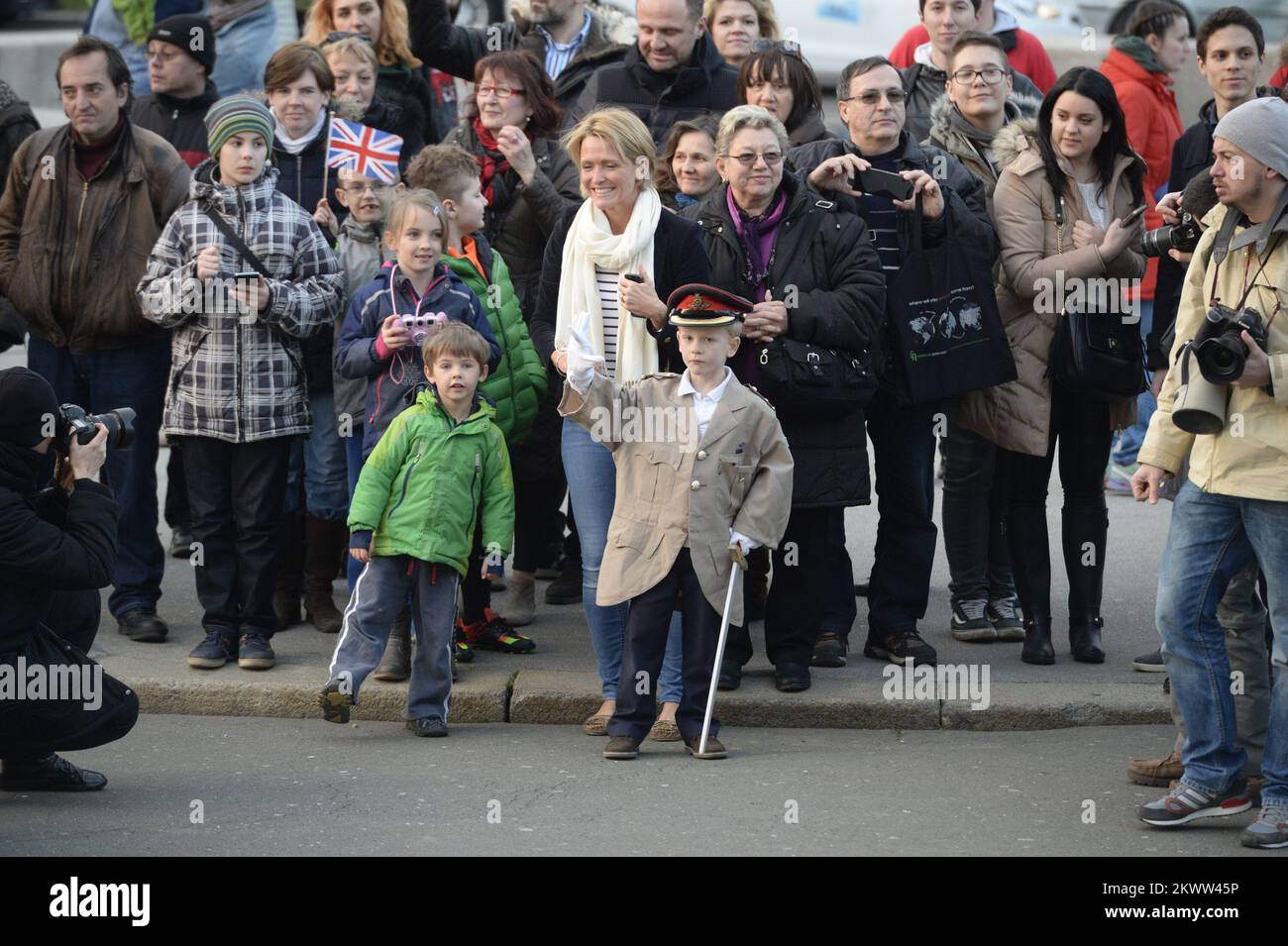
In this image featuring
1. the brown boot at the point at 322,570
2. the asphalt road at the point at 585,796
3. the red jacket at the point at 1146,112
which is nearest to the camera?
the asphalt road at the point at 585,796

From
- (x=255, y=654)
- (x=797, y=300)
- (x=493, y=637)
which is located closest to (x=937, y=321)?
(x=797, y=300)

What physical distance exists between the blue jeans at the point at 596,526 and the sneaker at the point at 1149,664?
2.05 m

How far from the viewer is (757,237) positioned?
7.49 meters

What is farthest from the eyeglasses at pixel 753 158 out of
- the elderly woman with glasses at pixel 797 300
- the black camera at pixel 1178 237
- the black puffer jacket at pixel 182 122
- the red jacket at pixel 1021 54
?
the red jacket at pixel 1021 54

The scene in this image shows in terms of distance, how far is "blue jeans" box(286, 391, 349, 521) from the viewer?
26.8 ft

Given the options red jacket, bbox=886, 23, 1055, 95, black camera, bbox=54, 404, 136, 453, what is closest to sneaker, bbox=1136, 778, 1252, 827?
black camera, bbox=54, 404, 136, 453

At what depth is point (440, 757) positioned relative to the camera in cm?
689

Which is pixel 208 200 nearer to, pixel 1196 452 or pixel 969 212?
pixel 969 212

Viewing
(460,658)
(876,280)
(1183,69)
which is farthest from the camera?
(1183,69)

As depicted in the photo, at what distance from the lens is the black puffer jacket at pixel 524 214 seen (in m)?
8.36

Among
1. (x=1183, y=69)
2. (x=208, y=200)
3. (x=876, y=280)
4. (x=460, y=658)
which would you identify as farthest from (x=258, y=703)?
(x=1183, y=69)

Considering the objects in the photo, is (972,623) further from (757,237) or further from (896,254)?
(757,237)

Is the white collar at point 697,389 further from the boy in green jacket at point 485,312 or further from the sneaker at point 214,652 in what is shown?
the sneaker at point 214,652

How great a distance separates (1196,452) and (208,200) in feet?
13.5
